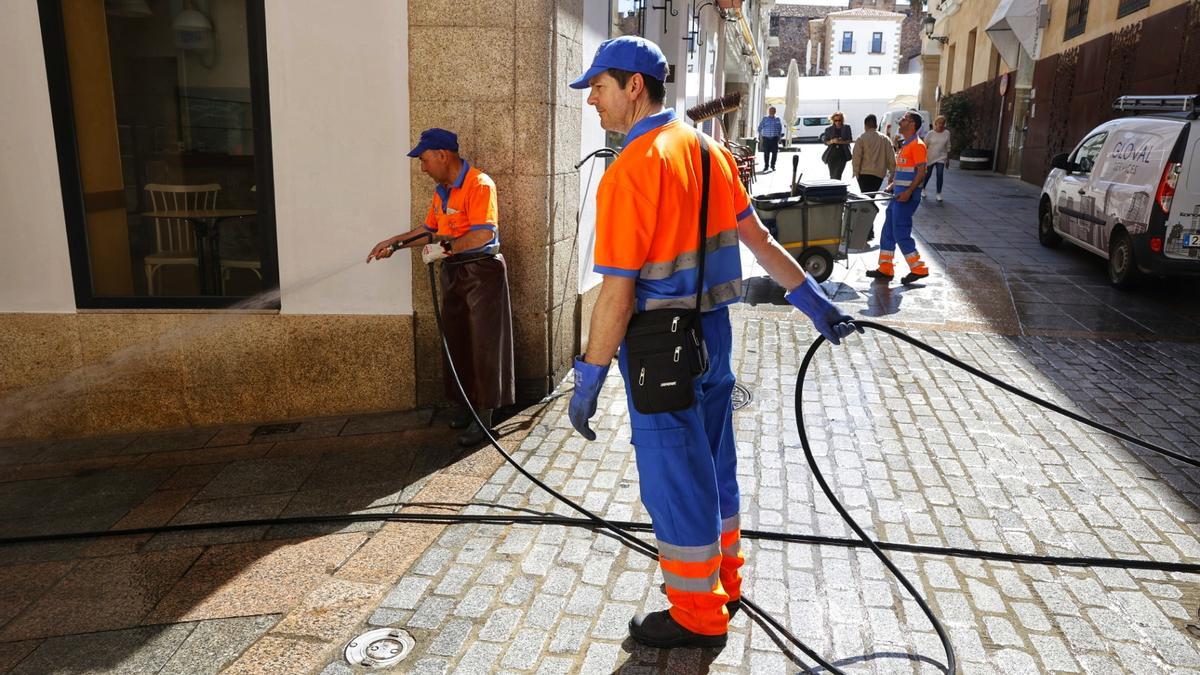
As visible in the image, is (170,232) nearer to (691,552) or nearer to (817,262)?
(691,552)

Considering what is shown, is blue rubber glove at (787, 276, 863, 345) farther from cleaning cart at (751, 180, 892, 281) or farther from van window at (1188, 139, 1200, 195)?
van window at (1188, 139, 1200, 195)

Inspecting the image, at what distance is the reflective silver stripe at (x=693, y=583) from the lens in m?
3.13

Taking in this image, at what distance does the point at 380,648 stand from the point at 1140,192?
9148mm

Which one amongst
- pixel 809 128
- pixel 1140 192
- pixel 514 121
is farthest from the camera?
pixel 809 128

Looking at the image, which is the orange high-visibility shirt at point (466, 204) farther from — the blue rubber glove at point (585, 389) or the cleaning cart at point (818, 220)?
the cleaning cart at point (818, 220)

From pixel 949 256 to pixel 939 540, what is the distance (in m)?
8.71

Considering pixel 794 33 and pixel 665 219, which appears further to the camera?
pixel 794 33

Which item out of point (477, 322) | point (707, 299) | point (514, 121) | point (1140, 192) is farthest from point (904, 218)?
point (707, 299)

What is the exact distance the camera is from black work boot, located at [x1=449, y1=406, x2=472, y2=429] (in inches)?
220

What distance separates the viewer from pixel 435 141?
5.07m

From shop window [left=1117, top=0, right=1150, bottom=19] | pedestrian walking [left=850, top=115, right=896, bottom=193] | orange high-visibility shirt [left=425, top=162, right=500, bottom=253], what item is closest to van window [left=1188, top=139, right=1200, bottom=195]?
pedestrian walking [left=850, top=115, right=896, bottom=193]

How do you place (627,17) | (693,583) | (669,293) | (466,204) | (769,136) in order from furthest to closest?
1. (769,136)
2. (627,17)
3. (466,204)
4. (693,583)
5. (669,293)

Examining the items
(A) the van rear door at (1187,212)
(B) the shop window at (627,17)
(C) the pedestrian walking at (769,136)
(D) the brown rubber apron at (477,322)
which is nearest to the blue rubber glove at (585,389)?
(D) the brown rubber apron at (477,322)

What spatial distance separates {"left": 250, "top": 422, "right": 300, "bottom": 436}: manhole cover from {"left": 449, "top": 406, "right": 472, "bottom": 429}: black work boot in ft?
3.31
